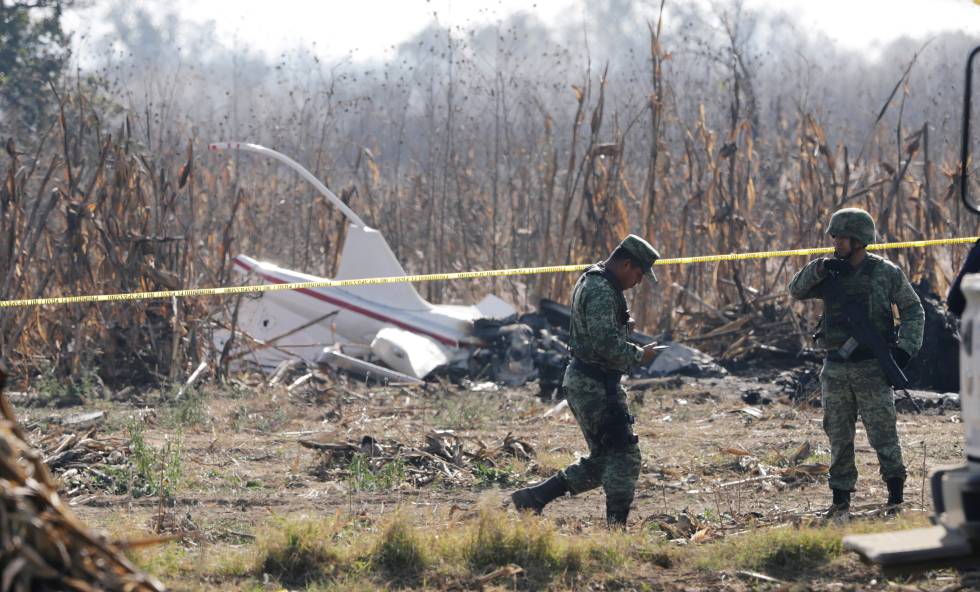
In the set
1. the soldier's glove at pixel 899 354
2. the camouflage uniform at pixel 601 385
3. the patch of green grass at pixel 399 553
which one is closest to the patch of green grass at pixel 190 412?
the camouflage uniform at pixel 601 385

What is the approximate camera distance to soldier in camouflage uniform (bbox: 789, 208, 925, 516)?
6.40 meters

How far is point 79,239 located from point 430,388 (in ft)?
12.2

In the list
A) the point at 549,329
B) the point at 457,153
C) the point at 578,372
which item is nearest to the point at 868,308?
the point at 578,372

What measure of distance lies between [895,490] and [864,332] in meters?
0.87

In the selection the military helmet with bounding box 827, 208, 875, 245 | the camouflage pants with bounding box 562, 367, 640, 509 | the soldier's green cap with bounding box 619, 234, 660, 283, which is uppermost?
the military helmet with bounding box 827, 208, 875, 245

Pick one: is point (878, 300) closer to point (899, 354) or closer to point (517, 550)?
point (899, 354)

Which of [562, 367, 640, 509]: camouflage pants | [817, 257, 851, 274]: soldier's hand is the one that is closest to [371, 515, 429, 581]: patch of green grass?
[562, 367, 640, 509]: camouflage pants

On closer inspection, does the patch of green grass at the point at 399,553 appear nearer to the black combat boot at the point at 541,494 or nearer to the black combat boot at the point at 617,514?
the black combat boot at the point at 541,494

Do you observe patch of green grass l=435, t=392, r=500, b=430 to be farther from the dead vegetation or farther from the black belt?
the black belt

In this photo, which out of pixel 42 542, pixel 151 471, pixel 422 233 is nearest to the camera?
pixel 42 542

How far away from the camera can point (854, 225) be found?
21.1 ft

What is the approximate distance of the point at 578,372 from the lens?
6254 mm

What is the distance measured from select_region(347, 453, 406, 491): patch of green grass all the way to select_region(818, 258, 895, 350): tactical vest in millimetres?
2680

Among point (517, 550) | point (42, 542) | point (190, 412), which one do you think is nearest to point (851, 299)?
point (517, 550)
